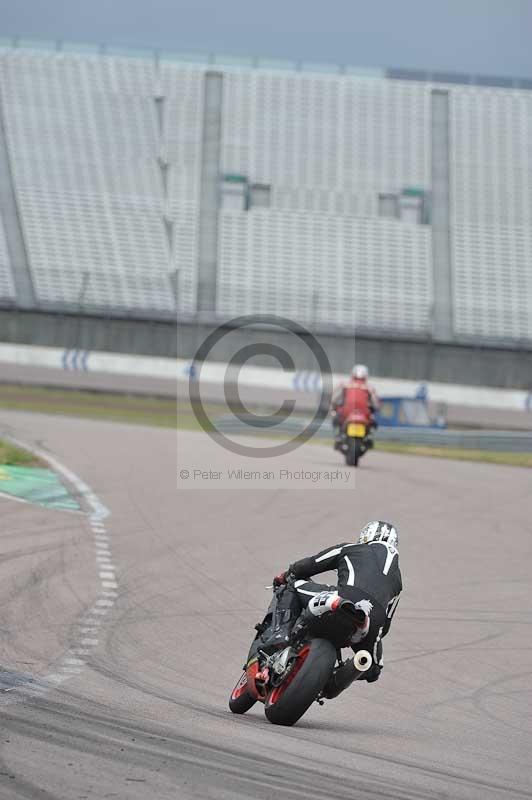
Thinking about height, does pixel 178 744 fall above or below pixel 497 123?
below

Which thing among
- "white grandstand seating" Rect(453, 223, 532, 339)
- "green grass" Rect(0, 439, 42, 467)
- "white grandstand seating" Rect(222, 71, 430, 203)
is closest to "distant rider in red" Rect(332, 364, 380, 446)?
"green grass" Rect(0, 439, 42, 467)

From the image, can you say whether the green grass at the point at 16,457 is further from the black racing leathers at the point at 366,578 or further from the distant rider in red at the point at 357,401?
the black racing leathers at the point at 366,578

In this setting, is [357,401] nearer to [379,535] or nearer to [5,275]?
[379,535]

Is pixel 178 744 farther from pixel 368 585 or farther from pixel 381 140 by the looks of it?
pixel 381 140

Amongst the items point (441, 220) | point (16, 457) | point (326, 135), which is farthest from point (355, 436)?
point (326, 135)

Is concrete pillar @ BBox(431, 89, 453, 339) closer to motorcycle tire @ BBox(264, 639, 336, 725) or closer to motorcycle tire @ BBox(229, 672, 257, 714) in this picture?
motorcycle tire @ BBox(229, 672, 257, 714)

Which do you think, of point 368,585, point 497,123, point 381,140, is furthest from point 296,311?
point 368,585

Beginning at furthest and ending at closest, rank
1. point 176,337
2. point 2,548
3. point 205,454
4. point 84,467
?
point 176,337
point 205,454
point 84,467
point 2,548

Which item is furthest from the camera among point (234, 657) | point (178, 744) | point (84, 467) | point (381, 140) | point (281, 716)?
point (381, 140)

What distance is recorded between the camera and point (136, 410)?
33.2 metres

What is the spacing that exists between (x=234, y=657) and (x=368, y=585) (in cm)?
172

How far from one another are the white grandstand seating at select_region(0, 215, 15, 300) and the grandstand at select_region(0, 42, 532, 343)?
0.07 metres

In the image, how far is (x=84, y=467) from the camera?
56.1 feet

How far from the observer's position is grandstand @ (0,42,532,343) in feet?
136
